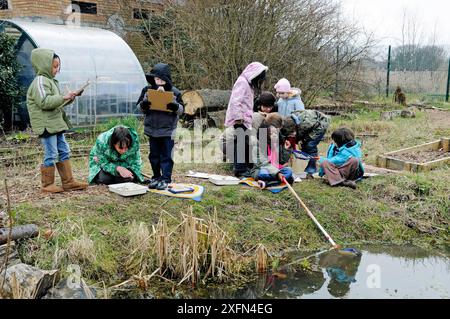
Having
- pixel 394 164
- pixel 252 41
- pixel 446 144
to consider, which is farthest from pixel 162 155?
pixel 252 41

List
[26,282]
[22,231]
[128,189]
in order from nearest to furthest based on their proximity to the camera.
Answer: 1. [26,282]
2. [22,231]
3. [128,189]

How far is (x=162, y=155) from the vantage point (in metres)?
6.03

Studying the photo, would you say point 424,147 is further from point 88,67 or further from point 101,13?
point 101,13

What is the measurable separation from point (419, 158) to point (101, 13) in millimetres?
10717

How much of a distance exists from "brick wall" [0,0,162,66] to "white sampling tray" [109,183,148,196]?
28.2 ft

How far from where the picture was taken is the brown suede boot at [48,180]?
5387mm

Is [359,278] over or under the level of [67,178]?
under

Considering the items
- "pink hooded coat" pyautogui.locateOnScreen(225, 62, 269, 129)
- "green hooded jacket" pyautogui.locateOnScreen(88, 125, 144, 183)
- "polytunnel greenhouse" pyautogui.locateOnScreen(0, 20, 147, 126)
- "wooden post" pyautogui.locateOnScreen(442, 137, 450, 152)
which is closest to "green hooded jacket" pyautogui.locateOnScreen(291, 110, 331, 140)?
"pink hooded coat" pyautogui.locateOnScreen(225, 62, 269, 129)

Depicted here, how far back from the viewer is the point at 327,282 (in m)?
4.57

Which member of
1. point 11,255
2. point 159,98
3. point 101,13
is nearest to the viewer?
point 11,255

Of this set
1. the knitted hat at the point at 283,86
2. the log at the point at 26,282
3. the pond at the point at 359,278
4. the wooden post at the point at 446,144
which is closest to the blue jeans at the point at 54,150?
the log at the point at 26,282

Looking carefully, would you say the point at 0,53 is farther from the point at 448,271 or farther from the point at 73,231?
the point at 448,271

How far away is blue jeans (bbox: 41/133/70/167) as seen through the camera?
532 cm
